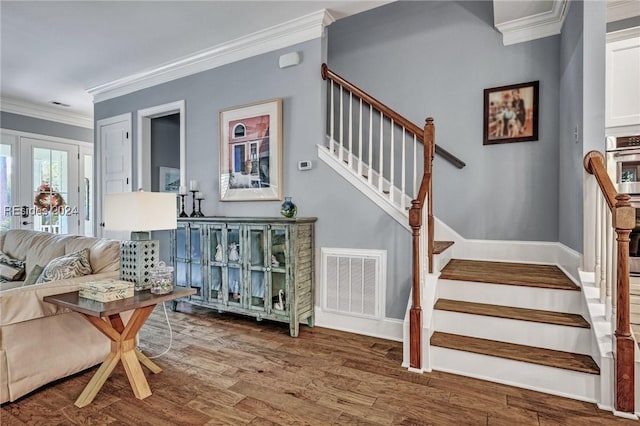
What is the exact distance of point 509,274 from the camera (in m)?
2.85

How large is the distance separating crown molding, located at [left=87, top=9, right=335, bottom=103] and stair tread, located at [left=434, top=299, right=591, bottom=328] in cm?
277

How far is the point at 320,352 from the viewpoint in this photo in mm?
2721

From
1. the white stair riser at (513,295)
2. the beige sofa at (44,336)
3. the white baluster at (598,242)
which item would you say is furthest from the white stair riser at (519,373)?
the beige sofa at (44,336)

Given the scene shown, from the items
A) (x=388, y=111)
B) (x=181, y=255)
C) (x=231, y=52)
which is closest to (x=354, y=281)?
(x=388, y=111)

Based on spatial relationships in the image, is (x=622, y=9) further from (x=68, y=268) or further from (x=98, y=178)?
(x=98, y=178)

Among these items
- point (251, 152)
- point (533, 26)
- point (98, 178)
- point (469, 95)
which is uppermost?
point (533, 26)

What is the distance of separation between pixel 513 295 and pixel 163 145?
4.99m

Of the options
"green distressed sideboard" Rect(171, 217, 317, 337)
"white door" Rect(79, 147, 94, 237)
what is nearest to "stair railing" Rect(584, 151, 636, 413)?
"green distressed sideboard" Rect(171, 217, 317, 337)

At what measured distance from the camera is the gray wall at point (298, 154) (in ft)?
10.0

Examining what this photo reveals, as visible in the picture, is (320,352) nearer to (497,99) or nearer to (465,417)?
(465,417)

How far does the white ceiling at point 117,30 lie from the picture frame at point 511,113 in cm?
151

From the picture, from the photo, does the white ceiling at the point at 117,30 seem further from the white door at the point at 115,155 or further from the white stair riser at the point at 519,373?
the white stair riser at the point at 519,373

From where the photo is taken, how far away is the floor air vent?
306cm

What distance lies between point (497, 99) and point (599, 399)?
8.65ft
